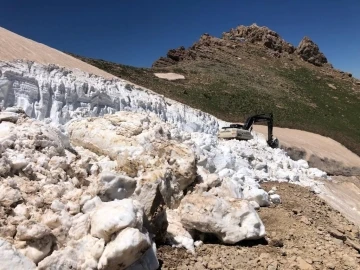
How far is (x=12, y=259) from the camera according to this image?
5.16m

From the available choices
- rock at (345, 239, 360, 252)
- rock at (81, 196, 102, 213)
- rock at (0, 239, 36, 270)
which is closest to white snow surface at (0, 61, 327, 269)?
rock at (81, 196, 102, 213)

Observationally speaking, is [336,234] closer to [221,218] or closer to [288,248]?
[288,248]

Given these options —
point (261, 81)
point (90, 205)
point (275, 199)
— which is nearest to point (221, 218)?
point (90, 205)

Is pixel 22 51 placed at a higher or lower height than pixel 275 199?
higher

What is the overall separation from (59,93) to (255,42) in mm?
54290

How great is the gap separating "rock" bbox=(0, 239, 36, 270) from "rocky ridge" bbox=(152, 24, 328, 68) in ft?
175

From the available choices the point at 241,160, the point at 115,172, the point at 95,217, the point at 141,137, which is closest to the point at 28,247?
the point at 95,217

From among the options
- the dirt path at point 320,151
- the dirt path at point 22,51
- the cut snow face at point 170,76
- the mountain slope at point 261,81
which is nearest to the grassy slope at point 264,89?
the mountain slope at point 261,81

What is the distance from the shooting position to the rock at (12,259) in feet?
16.7

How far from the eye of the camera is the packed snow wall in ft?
41.2

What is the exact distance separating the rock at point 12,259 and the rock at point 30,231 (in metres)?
0.31

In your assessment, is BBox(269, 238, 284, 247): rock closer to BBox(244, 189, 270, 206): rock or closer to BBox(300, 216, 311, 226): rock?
BBox(300, 216, 311, 226): rock

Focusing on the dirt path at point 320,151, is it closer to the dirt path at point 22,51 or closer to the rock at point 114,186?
the dirt path at point 22,51

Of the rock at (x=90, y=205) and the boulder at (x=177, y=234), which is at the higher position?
the rock at (x=90, y=205)
